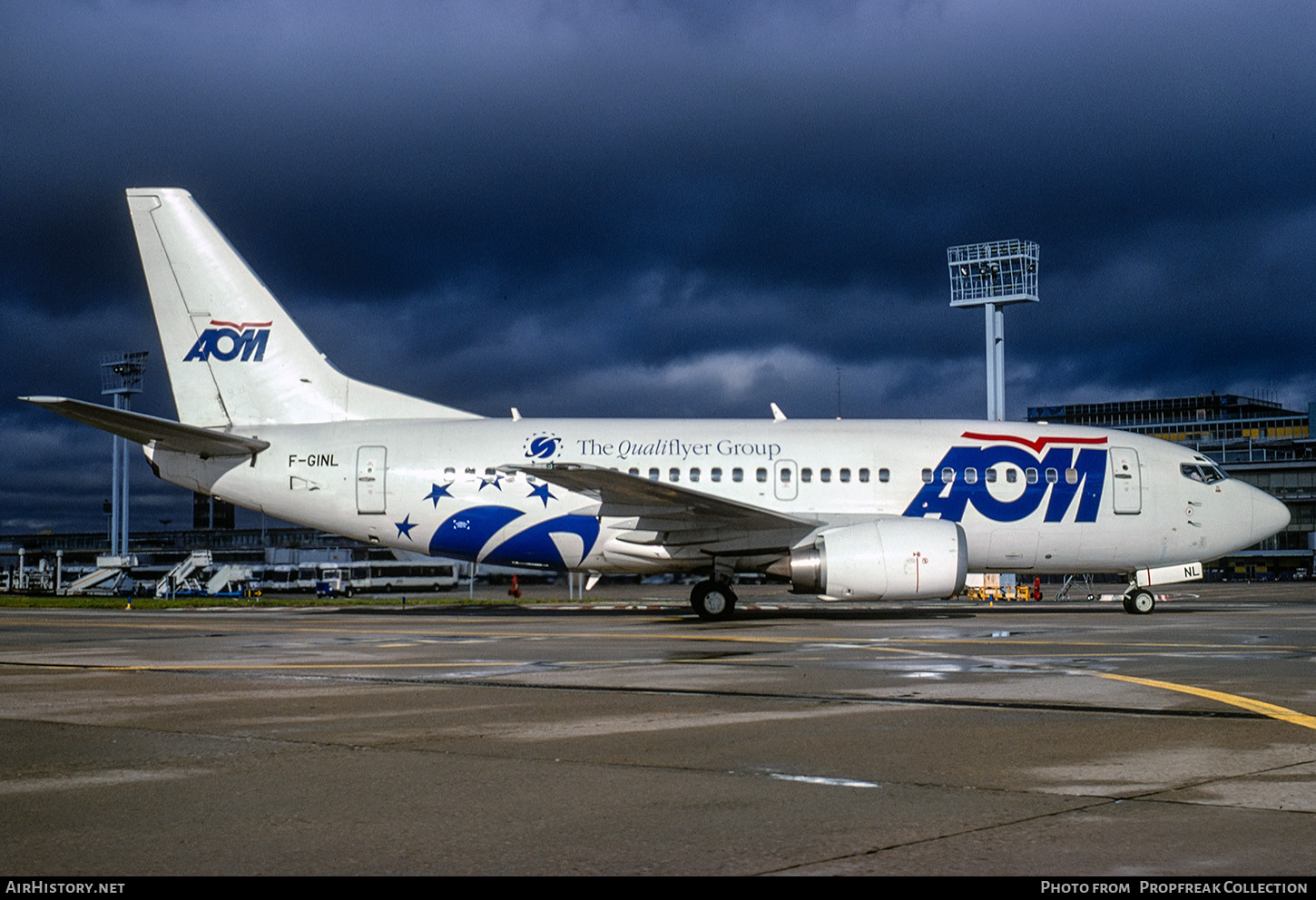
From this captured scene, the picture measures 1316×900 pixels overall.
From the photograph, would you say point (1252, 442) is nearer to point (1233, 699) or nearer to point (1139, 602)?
point (1139, 602)

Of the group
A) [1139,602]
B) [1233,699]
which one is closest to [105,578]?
[1139,602]

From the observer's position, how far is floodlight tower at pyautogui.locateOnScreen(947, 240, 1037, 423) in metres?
66.6

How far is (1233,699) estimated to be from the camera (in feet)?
29.4

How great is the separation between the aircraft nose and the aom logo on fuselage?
3.85 m

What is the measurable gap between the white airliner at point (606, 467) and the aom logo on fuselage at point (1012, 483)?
0.14ft

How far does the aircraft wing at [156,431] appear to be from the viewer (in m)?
20.6

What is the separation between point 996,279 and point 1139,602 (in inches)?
1828

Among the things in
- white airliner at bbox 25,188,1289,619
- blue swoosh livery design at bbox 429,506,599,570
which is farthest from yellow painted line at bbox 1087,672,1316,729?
blue swoosh livery design at bbox 429,506,599,570

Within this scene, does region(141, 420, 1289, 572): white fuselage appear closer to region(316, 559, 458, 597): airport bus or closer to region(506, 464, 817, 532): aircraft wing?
region(506, 464, 817, 532): aircraft wing

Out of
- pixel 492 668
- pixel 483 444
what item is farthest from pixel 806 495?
pixel 492 668

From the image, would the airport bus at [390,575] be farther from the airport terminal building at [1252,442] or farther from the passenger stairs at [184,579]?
the airport terminal building at [1252,442]

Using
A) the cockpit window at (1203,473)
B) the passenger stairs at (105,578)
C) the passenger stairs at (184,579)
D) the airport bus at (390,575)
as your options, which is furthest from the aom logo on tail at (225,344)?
the airport bus at (390,575)
